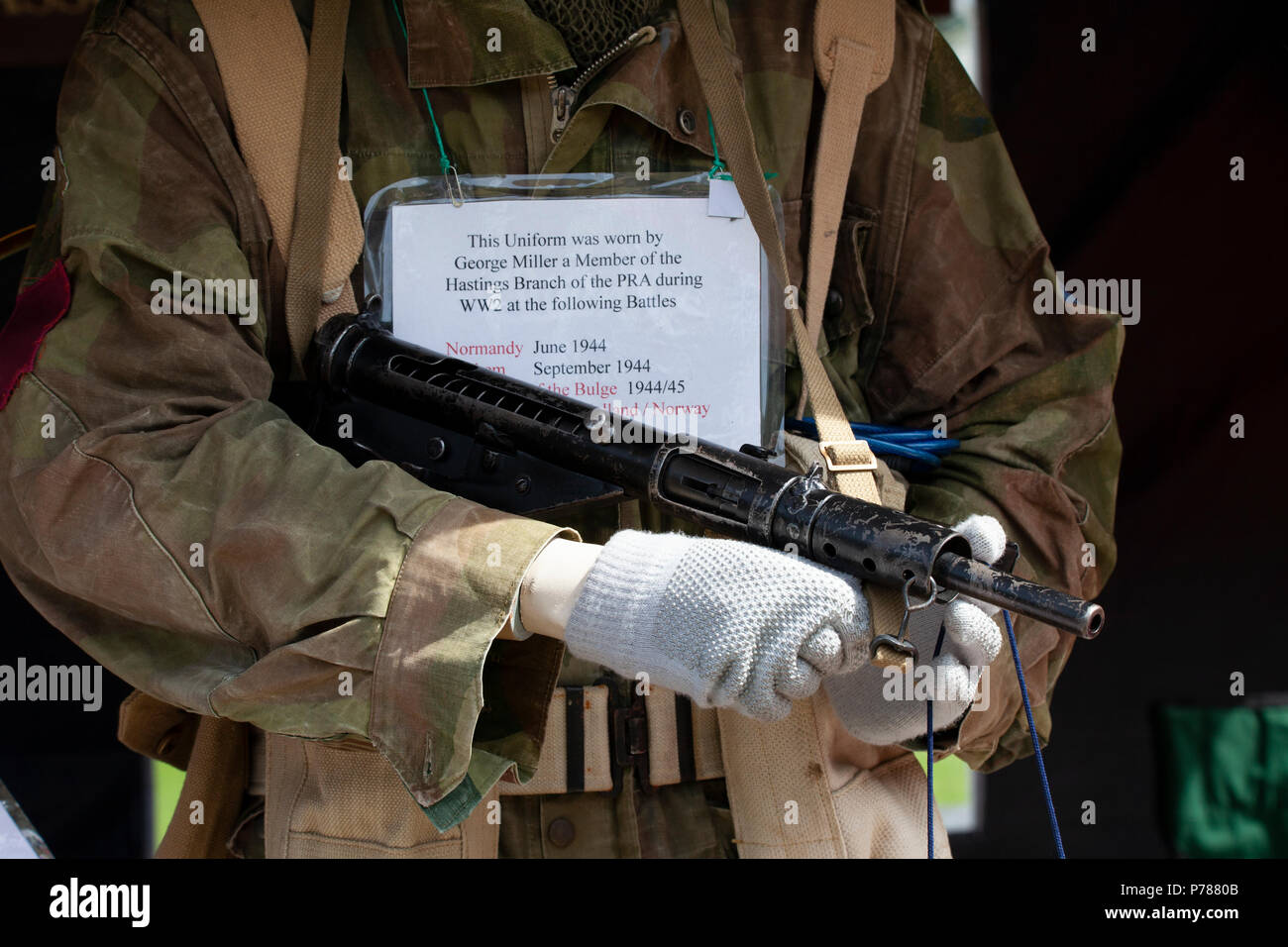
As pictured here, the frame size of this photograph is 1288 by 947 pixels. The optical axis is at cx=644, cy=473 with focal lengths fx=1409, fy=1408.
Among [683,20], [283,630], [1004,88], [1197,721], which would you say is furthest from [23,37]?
[1197,721]

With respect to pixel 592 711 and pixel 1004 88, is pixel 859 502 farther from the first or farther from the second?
pixel 1004 88

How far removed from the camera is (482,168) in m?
2.04

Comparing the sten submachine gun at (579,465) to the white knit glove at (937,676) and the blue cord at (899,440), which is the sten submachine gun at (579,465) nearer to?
the white knit glove at (937,676)

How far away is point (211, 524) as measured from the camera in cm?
170

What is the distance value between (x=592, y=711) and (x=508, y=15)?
0.99 meters

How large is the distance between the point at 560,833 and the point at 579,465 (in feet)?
1.75

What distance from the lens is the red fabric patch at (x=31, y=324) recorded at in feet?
5.90

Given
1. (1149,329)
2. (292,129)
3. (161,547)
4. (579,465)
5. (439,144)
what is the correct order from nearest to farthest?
1. (161,547)
2. (579,465)
3. (292,129)
4. (439,144)
5. (1149,329)

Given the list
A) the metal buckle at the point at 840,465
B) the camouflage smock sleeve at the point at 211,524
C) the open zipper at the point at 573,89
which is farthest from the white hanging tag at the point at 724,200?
the camouflage smock sleeve at the point at 211,524

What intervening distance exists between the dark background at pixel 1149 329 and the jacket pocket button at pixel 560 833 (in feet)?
4.37

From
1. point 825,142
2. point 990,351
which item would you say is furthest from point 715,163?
point 990,351

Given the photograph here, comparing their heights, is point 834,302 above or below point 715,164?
below

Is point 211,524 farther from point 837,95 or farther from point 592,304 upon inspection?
point 837,95

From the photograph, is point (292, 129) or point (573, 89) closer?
point (292, 129)
